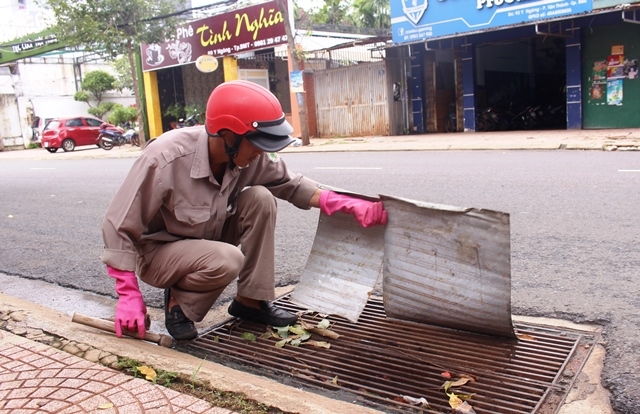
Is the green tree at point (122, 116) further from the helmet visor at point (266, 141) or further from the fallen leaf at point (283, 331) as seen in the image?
the helmet visor at point (266, 141)

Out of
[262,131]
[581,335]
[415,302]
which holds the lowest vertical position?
[581,335]

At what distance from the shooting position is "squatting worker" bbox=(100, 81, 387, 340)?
253 centimetres

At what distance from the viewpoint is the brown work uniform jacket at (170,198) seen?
2535mm

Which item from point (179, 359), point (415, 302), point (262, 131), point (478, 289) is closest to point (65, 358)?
point (179, 359)

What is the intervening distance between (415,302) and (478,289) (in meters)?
0.36

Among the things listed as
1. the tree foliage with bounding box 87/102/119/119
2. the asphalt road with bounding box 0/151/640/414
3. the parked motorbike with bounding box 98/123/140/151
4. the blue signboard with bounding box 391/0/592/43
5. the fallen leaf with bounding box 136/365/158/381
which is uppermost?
the blue signboard with bounding box 391/0/592/43

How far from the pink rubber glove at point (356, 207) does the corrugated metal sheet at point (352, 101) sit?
50.4 ft

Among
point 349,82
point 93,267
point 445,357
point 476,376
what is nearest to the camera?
point 476,376

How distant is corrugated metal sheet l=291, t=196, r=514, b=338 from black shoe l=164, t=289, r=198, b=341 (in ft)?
1.73

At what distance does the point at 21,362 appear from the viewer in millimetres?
2549

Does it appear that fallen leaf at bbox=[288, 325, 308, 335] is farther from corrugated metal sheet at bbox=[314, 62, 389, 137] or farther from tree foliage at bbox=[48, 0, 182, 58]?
tree foliage at bbox=[48, 0, 182, 58]

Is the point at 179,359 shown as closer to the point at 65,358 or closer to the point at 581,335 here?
the point at 65,358

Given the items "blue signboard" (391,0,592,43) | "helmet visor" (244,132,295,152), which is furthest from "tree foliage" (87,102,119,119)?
"helmet visor" (244,132,295,152)

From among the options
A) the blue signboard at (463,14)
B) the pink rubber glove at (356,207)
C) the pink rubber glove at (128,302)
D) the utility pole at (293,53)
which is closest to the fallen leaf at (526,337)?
the pink rubber glove at (356,207)
